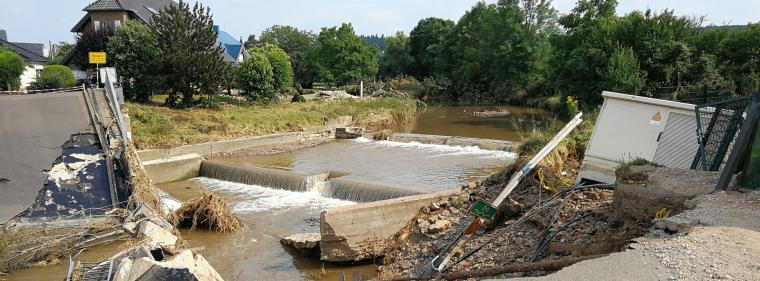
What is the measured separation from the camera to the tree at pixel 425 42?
6338cm

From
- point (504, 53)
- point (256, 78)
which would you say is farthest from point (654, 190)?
point (504, 53)

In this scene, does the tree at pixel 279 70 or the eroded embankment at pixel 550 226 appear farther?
the tree at pixel 279 70

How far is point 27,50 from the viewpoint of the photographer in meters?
47.3

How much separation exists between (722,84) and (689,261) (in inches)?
847

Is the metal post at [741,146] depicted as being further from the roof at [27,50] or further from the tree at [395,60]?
the tree at [395,60]

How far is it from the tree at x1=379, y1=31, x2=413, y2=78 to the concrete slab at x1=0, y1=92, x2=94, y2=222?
167ft

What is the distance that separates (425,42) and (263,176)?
5176cm

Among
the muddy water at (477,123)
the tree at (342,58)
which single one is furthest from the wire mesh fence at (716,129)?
the tree at (342,58)

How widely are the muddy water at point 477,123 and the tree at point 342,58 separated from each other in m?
8.70

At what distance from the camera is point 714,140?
8.17 m

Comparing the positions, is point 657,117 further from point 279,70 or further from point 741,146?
point 279,70

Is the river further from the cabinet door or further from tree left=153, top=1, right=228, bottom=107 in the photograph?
tree left=153, top=1, right=228, bottom=107

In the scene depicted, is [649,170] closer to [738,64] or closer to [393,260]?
[393,260]

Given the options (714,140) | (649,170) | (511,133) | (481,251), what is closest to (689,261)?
(649,170)
